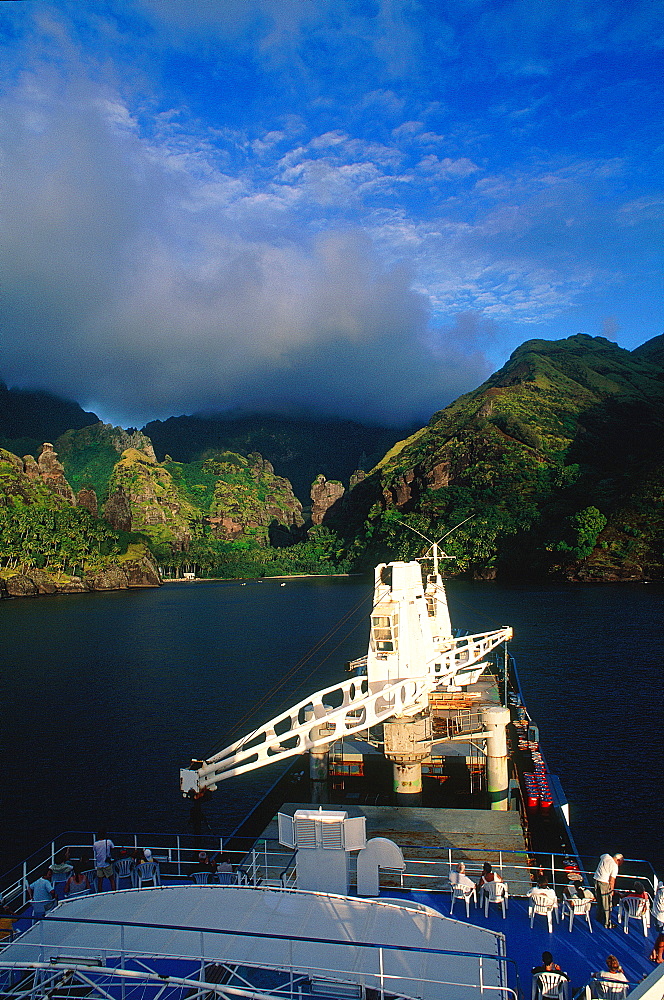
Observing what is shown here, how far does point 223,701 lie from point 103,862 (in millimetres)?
43873

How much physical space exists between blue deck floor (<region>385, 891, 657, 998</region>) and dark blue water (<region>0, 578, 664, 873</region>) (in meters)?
16.7

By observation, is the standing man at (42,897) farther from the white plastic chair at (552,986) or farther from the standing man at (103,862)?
the white plastic chair at (552,986)

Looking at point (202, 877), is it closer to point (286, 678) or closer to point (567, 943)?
point (567, 943)

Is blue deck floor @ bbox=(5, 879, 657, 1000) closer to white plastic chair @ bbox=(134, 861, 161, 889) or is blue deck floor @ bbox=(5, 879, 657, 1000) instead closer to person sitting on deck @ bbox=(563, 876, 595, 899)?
person sitting on deck @ bbox=(563, 876, 595, 899)

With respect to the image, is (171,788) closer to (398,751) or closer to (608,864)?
(398,751)

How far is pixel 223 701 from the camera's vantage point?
64625 mm

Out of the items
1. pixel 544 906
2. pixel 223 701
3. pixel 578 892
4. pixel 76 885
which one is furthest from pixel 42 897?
pixel 223 701

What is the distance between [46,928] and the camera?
13.4m

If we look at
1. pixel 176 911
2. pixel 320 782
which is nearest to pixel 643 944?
pixel 176 911

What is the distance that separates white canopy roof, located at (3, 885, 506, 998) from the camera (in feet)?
39.7

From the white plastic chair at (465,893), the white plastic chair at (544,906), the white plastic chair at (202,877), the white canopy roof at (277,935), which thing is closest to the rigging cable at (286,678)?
the white plastic chair at (202,877)

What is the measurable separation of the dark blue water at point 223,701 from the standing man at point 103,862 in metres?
17.2

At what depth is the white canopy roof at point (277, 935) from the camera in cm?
1209

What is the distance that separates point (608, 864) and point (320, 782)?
22256 mm
